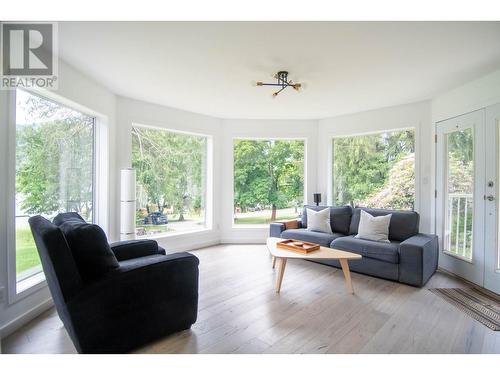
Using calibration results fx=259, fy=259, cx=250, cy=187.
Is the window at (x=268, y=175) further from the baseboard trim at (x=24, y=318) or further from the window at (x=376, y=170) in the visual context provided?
the baseboard trim at (x=24, y=318)

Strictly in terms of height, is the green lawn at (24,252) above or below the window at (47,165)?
below

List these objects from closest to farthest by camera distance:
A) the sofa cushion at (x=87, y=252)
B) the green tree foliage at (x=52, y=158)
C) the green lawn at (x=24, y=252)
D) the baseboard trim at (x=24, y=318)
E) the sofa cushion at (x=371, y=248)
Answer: the sofa cushion at (x=87, y=252) → the baseboard trim at (x=24, y=318) → the green lawn at (x=24, y=252) → the green tree foliage at (x=52, y=158) → the sofa cushion at (x=371, y=248)

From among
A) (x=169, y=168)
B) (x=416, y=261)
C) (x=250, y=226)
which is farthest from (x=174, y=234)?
(x=416, y=261)

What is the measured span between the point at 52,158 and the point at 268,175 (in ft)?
11.4

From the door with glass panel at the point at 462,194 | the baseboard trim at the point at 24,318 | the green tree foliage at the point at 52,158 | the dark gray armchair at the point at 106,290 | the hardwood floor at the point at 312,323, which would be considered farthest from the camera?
the door with glass panel at the point at 462,194

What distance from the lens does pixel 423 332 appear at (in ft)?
6.73

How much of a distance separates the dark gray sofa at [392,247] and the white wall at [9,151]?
9.95 feet

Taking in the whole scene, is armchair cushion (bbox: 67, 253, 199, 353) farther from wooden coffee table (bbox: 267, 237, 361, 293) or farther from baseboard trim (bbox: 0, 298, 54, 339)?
wooden coffee table (bbox: 267, 237, 361, 293)

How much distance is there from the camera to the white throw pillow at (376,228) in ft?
11.7

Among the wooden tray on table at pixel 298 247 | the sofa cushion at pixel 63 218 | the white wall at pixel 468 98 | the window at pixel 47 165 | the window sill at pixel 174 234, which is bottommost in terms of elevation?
the window sill at pixel 174 234

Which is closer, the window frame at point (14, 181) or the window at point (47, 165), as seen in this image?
the window frame at point (14, 181)

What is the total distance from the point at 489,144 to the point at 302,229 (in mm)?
2619

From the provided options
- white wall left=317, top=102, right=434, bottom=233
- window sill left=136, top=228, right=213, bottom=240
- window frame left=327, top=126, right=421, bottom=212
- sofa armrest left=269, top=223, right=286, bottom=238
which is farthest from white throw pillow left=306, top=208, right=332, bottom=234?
window sill left=136, top=228, right=213, bottom=240

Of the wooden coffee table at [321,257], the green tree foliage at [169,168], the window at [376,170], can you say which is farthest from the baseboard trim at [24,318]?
the window at [376,170]
